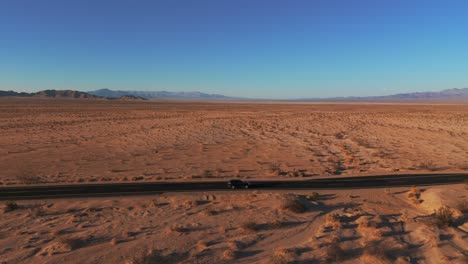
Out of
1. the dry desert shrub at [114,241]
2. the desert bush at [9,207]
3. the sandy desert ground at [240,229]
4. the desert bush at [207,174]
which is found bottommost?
the desert bush at [207,174]

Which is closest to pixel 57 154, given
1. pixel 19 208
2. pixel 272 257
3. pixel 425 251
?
pixel 19 208

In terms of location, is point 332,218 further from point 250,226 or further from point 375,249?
point 250,226

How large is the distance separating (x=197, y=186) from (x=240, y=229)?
8171mm

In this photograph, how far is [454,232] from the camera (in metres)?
12.8

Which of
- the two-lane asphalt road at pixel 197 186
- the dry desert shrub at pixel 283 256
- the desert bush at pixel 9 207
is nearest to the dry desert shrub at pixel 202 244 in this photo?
the dry desert shrub at pixel 283 256

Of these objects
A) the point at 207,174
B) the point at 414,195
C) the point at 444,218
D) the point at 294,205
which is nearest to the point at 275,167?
the point at 207,174

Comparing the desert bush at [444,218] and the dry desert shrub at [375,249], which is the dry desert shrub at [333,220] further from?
the desert bush at [444,218]

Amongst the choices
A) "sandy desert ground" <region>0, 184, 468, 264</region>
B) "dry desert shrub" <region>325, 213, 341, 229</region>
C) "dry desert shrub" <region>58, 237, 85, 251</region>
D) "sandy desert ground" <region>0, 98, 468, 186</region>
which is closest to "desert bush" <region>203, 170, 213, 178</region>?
"sandy desert ground" <region>0, 98, 468, 186</region>

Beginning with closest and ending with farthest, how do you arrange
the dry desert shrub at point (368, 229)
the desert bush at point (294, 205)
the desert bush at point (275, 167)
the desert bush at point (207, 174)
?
1. the dry desert shrub at point (368, 229)
2. the desert bush at point (294, 205)
3. the desert bush at point (207, 174)
4. the desert bush at point (275, 167)

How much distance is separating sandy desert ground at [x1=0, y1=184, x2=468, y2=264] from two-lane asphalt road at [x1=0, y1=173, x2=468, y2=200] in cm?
168

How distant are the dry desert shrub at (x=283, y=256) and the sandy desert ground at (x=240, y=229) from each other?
3cm

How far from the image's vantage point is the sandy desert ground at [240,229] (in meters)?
11.0

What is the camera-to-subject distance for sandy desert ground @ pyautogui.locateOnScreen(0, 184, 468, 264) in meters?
11.0

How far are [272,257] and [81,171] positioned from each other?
19.5 m
